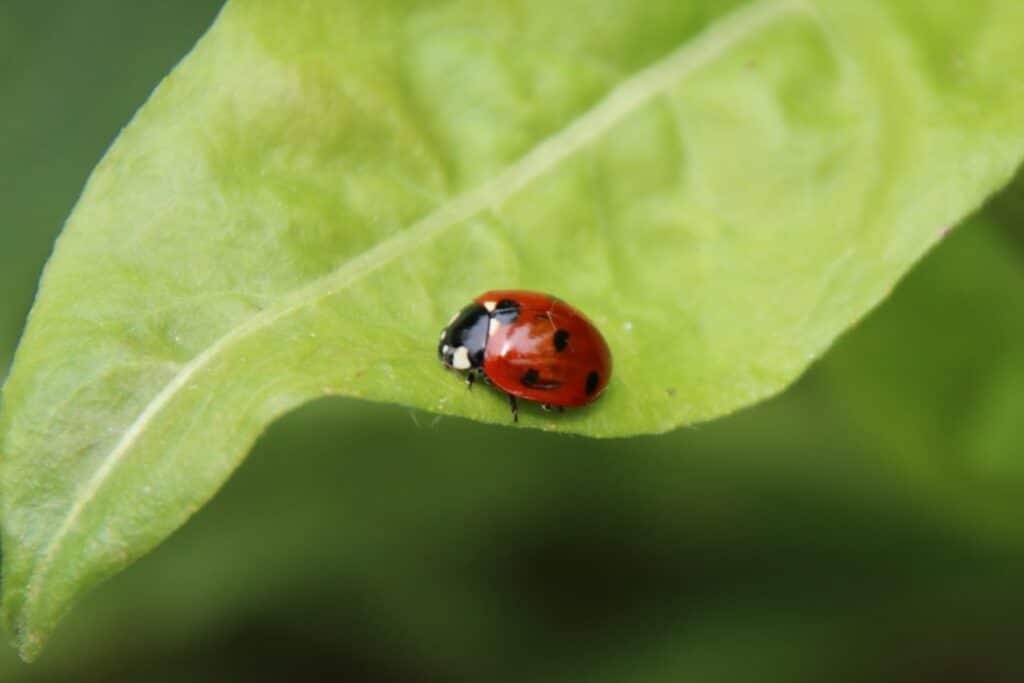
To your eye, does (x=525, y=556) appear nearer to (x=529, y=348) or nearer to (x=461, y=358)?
(x=529, y=348)

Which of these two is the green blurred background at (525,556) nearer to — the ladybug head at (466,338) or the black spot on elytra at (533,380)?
the black spot on elytra at (533,380)

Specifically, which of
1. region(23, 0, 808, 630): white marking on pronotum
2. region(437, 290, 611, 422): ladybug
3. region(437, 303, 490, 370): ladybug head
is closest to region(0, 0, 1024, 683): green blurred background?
region(23, 0, 808, 630): white marking on pronotum

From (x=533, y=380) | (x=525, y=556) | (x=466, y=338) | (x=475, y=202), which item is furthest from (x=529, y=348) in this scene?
(x=525, y=556)

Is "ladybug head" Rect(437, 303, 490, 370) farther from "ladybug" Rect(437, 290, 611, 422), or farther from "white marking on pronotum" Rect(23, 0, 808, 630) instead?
"white marking on pronotum" Rect(23, 0, 808, 630)

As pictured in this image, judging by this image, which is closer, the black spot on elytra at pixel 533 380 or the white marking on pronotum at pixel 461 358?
the white marking on pronotum at pixel 461 358

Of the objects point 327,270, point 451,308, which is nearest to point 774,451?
point 451,308

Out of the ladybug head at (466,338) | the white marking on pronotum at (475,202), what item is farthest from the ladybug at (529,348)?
the white marking on pronotum at (475,202)
